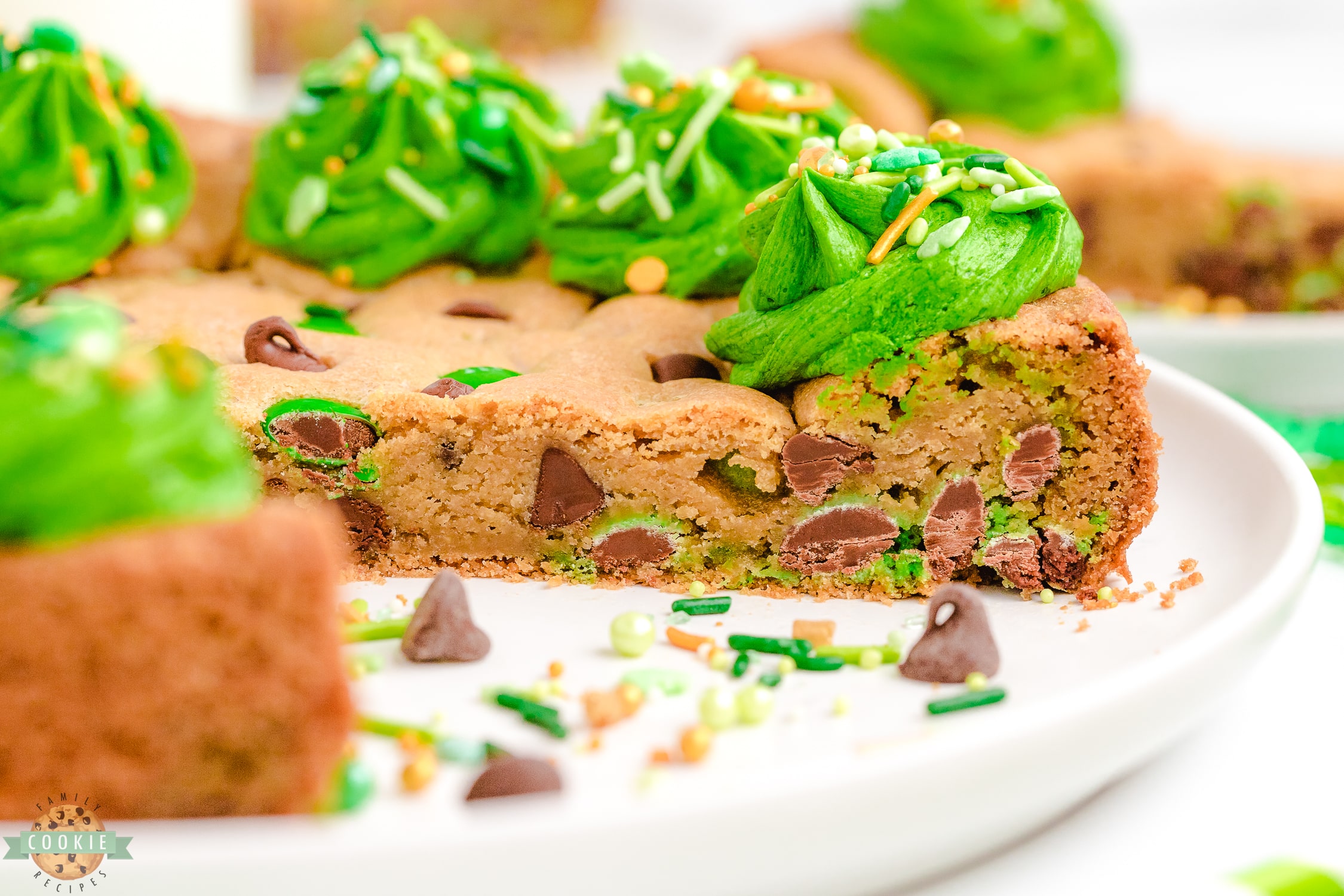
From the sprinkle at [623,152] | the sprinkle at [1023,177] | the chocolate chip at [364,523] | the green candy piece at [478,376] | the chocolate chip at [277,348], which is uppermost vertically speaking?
the sprinkle at [1023,177]

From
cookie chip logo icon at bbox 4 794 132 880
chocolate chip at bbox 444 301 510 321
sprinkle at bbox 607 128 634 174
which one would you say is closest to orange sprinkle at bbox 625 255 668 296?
sprinkle at bbox 607 128 634 174

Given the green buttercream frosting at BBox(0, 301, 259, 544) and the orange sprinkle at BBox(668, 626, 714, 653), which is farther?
the orange sprinkle at BBox(668, 626, 714, 653)

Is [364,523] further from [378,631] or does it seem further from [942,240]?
[942,240]

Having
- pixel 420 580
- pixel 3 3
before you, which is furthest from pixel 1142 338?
pixel 3 3

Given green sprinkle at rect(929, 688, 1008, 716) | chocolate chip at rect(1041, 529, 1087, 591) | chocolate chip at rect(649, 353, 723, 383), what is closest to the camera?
green sprinkle at rect(929, 688, 1008, 716)

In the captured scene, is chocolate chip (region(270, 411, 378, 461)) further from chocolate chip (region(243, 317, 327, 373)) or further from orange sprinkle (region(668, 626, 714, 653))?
orange sprinkle (region(668, 626, 714, 653))

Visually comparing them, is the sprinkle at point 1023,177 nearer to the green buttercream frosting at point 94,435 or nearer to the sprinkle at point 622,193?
the sprinkle at point 622,193

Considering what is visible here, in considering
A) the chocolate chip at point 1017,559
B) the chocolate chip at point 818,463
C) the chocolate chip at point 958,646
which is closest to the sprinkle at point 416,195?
the chocolate chip at point 818,463
